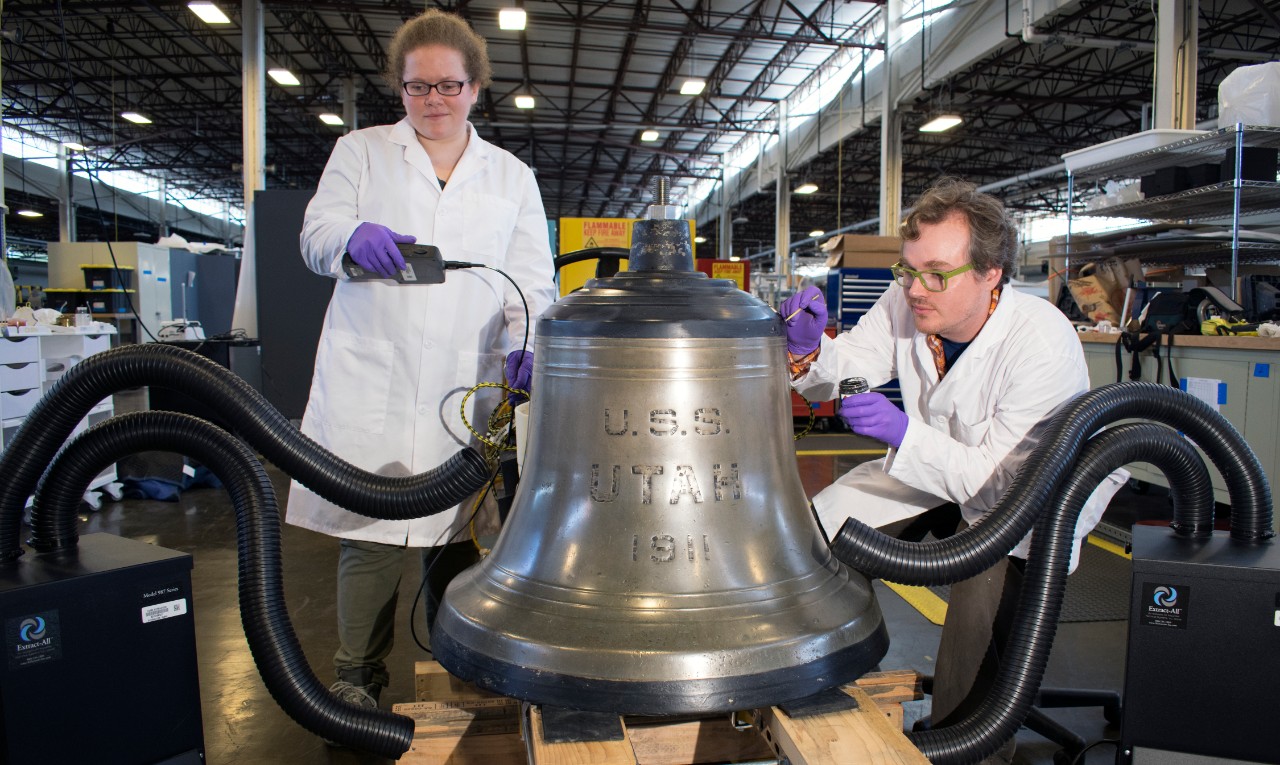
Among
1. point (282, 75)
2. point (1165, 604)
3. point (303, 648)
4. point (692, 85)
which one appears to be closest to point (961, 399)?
point (1165, 604)

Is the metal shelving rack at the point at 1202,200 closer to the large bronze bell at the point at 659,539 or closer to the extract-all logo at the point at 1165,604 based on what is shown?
the extract-all logo at the point at 1165,604

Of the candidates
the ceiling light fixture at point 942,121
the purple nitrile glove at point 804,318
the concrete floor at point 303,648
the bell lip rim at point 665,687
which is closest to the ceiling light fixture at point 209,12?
the concrete floor at point 303,648

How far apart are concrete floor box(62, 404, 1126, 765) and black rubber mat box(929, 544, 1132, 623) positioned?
0.31 ft

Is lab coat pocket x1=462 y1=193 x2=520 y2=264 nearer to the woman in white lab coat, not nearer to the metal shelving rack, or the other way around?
the woman in white lab coat

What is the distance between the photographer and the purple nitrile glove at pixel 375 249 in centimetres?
174

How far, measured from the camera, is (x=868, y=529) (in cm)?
137

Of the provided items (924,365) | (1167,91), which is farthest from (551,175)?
(924,365)

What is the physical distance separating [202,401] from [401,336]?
0.64m

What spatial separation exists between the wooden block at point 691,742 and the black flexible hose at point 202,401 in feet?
1.89

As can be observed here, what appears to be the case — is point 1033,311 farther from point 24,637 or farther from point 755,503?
point 24,637

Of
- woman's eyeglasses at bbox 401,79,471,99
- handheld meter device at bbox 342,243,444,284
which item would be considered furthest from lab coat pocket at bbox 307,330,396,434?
woman's eyeglasses at bbox 401,79,471,99

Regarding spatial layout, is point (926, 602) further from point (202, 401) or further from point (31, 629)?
point (31, 629)

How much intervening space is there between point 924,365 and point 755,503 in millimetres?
1102

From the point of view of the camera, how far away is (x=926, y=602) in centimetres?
354
